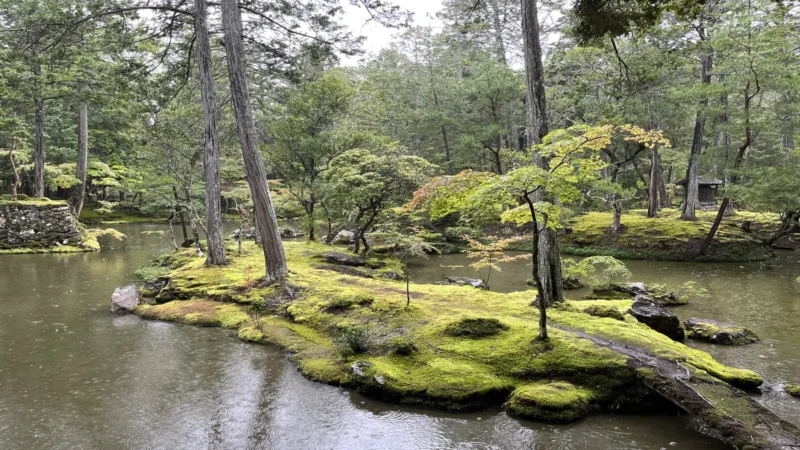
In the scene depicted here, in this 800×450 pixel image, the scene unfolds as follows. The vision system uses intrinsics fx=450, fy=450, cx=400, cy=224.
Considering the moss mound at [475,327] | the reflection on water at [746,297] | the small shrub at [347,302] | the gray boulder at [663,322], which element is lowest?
the reflection on water at [746,297]

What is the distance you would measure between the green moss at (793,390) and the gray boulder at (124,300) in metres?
12.3

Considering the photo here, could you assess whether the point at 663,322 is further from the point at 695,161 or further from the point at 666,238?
the point at 695,161

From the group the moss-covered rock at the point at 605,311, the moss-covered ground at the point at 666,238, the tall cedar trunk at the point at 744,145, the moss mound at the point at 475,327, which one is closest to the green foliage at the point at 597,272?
the moss-covered rock at the point at 605,311

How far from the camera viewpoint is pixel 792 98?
14664mm

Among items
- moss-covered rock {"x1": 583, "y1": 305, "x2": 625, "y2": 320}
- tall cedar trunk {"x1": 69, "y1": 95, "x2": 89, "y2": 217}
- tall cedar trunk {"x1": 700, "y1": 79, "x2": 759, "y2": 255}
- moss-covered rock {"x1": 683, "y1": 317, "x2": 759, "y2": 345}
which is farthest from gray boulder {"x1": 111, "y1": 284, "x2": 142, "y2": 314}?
tall cedar trunk {"x1": 700, "y1": 79, "x2": 759, "y2": 255}

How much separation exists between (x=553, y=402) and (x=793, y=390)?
348 centimetres

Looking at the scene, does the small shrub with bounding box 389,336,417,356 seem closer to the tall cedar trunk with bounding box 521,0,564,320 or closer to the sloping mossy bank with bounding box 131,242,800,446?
the sloping mossy bank with bounding box 131,242,800,446

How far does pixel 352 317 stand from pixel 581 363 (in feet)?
13.8

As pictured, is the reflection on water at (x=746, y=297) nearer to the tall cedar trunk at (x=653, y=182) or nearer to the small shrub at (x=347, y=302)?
the tall cedar trunk at (x=653, y=182)

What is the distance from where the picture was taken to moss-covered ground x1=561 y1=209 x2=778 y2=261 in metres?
17.7

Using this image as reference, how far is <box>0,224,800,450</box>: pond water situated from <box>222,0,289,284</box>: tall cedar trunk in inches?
95.2

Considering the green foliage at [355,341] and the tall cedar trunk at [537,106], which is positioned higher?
the tall cedar trunk at [537,106]

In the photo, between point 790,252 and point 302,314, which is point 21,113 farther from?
point 790,252

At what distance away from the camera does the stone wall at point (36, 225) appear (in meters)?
19.2
